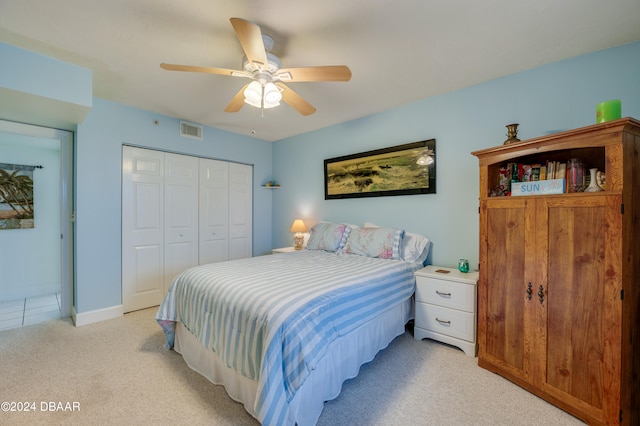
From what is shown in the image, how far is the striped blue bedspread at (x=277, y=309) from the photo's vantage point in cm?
130

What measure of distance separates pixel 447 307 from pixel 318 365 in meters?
1.40

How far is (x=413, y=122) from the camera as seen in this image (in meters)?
2.98

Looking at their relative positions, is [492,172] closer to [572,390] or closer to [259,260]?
[572,390]

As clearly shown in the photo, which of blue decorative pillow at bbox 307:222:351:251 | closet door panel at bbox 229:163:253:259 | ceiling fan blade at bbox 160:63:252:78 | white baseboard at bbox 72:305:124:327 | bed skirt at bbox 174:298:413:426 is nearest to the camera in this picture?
bed skirt at bbox 174:298:413:426

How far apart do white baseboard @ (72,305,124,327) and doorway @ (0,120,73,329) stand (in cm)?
38

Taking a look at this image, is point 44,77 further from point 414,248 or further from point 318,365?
point 414,248

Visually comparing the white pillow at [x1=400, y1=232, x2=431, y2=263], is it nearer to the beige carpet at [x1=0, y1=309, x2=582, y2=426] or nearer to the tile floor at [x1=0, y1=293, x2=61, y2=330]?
the beige carpet at [x1=0, y1=309, x2=582, y2=426]

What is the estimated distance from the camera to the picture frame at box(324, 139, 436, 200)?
2875 millimetres

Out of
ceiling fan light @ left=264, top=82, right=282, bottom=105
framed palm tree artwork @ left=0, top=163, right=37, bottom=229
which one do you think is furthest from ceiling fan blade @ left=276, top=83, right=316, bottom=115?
framed palm tree artwork @ left=0, top=163, right=37, bottom=229

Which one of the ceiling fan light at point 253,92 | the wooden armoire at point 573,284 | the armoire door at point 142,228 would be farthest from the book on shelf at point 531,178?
the armoire door at point 142,228

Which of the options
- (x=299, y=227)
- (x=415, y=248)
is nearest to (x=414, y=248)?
(x=415, y=248)

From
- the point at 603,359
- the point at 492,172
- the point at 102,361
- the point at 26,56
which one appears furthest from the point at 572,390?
the point at 26,56

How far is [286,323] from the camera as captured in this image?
134 centimetres

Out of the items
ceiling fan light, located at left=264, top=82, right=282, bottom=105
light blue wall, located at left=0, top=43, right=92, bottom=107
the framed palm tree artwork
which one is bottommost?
the framed palm tree artwork
